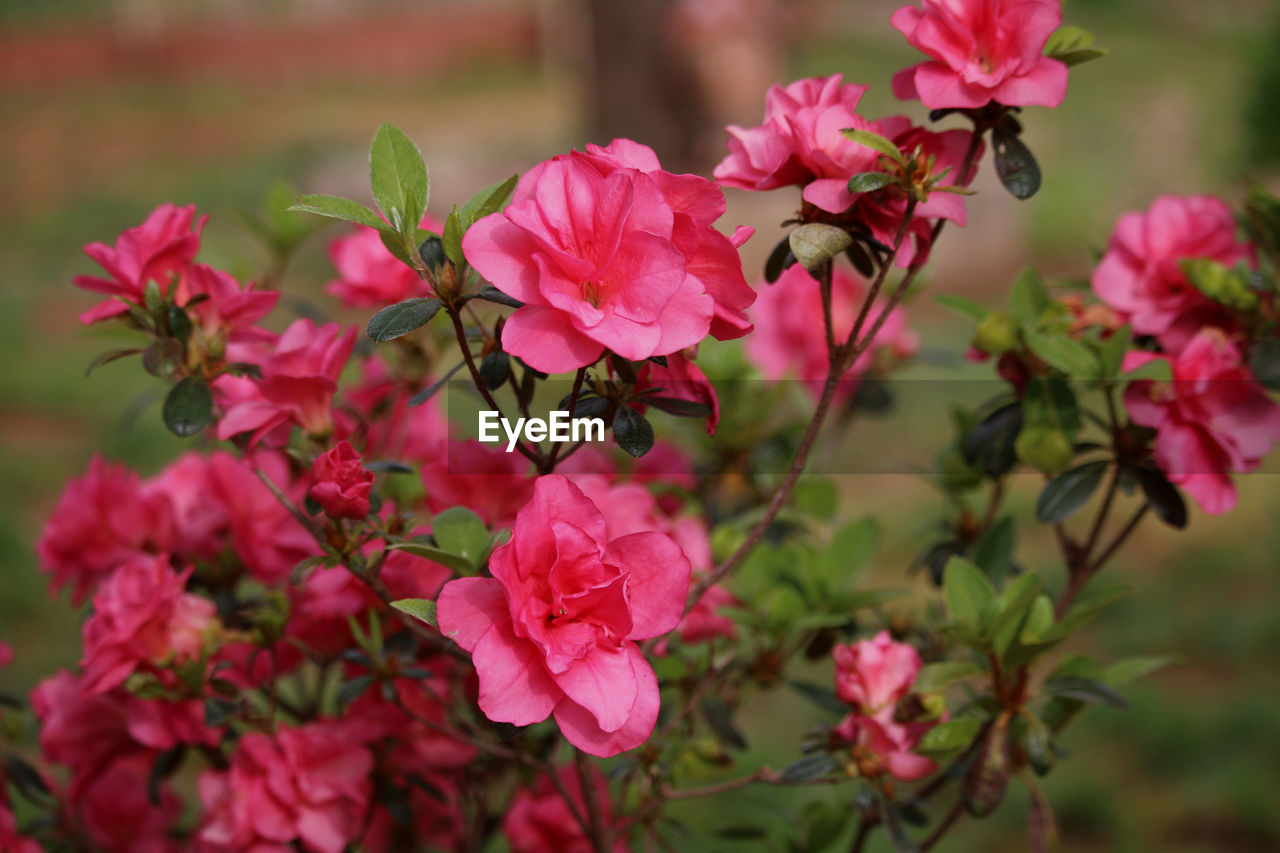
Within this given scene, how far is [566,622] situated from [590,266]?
13 cm

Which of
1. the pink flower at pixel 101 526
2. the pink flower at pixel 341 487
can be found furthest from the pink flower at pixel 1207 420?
the pink flower at pixel 101 526

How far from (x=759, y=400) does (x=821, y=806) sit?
0.95ft

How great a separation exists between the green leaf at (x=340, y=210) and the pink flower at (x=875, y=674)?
293 millimetres

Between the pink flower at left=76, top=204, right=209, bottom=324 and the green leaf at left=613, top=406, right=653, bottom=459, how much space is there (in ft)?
0.72

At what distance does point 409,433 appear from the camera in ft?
2.50

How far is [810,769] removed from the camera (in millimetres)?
573

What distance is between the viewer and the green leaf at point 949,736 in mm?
547

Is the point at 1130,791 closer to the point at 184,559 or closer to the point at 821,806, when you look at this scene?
the point at 821,806

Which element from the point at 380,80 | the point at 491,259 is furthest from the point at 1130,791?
the point at 380,80

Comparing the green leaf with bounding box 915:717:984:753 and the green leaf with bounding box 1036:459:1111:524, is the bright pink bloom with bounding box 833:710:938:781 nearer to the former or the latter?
the green leaf with bounding box 915:717:984:753

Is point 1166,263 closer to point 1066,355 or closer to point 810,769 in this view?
point 1066,355

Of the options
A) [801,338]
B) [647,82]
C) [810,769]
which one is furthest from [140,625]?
[647,82]

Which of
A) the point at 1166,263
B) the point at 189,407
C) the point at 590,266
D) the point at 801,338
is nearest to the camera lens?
the point at 590,266

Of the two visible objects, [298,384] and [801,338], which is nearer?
[298,384]
